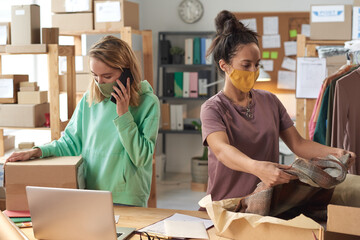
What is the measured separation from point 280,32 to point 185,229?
5.06 meters

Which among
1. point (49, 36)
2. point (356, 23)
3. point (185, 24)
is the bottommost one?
point (49, 36)

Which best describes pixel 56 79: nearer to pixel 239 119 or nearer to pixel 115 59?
pixel 115 59

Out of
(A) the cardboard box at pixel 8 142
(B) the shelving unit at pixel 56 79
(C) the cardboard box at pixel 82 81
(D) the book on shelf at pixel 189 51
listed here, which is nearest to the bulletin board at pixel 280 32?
(D) the book on shelf at pixel 189 51

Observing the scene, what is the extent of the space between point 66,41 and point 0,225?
533cm

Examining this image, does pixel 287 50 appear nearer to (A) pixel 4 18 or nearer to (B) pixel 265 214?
(A) pixel 4 18

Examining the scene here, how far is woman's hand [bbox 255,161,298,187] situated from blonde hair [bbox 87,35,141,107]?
0.76 m

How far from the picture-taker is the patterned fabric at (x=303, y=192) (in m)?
1.48

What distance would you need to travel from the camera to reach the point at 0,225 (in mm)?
765

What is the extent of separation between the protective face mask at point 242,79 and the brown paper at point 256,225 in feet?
1.58

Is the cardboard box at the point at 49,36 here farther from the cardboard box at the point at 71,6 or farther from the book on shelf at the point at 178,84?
the book on shelf at the point at 178,84

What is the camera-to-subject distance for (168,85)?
6391mm

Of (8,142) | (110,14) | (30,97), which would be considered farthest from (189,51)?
(30,97)

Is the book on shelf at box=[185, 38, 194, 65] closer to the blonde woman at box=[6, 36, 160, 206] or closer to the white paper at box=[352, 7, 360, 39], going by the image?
the white paper at box=[352, 7, 360, 39]

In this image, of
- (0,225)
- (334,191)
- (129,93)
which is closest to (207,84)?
(129,93)
